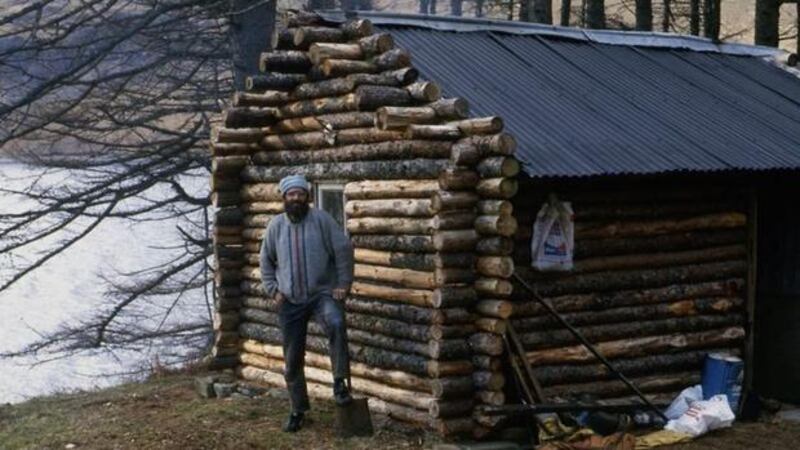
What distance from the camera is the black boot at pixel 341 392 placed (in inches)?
421

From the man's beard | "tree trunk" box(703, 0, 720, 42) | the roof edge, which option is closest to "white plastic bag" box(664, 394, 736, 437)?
the man's beard

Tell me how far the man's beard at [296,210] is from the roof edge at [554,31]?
239 centimetres

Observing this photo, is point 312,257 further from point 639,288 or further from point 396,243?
point 639,288

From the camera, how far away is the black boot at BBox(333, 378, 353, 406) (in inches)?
421

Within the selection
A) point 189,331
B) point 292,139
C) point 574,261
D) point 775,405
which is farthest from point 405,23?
point 189,331

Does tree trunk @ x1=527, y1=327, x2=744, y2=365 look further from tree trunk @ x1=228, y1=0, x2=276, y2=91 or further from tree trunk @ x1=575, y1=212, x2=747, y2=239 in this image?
tree trunk @ x1=228, y1=0, x2=276, y2=91

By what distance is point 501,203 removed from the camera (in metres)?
10.1

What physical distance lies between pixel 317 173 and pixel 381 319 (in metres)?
1.91

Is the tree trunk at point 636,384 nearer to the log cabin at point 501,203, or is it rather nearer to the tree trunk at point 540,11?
the log cabin at point 501,203

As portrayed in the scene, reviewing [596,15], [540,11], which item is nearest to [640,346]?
[540,11]

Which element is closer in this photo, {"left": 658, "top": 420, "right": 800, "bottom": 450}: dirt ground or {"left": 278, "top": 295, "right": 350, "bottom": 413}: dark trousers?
{"left": 278, "top": 295, "right": 350, "bottom": 413}: dark trousers

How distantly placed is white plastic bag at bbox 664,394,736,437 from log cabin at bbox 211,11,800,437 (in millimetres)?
496

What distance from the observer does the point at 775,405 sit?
1280 cm

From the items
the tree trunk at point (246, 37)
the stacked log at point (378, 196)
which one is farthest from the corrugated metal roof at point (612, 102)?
the tree trunk at point (246, 37)
